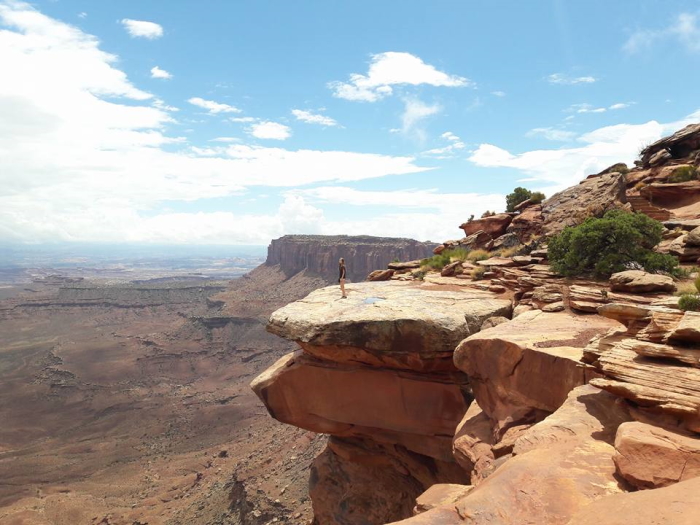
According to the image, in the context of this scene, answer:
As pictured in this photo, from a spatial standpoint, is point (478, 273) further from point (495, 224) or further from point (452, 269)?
point (495, 224)

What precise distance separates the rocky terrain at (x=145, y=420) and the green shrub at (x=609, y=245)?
22035 mm

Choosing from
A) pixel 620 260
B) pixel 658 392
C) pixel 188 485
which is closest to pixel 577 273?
pixel 620 260

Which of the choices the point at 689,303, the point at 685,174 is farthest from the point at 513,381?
the point at 685,174

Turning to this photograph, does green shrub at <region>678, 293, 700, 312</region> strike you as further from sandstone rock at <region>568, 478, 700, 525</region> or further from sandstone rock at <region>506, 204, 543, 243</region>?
sandstone rock at <region>506, 204, 543, 243</region>

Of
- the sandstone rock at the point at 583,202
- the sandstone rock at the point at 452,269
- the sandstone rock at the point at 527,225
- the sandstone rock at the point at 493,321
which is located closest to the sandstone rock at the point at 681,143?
the sandstone rock at the point at 583,202

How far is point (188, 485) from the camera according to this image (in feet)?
128

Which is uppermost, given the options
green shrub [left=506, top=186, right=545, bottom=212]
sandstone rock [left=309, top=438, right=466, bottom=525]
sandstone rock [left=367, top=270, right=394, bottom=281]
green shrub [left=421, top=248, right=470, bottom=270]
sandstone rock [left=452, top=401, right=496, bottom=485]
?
green shrub [left=506, top=186, right=545, bottom=212]

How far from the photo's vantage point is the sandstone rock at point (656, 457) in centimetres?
491

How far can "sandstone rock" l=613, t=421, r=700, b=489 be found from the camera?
4.91 m

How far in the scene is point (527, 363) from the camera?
9.17 m

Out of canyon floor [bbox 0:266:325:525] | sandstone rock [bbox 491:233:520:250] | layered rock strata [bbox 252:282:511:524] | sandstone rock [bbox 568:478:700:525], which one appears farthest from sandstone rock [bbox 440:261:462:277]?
canyon floor [bbox 0:266:325:525]

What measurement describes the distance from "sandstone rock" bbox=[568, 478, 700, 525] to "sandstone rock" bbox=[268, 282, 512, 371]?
860cm

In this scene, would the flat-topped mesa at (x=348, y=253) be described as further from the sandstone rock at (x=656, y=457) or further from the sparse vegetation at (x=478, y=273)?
the sandstone rock at (x=656, y=457)

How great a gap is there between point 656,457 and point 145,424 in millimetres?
66618
